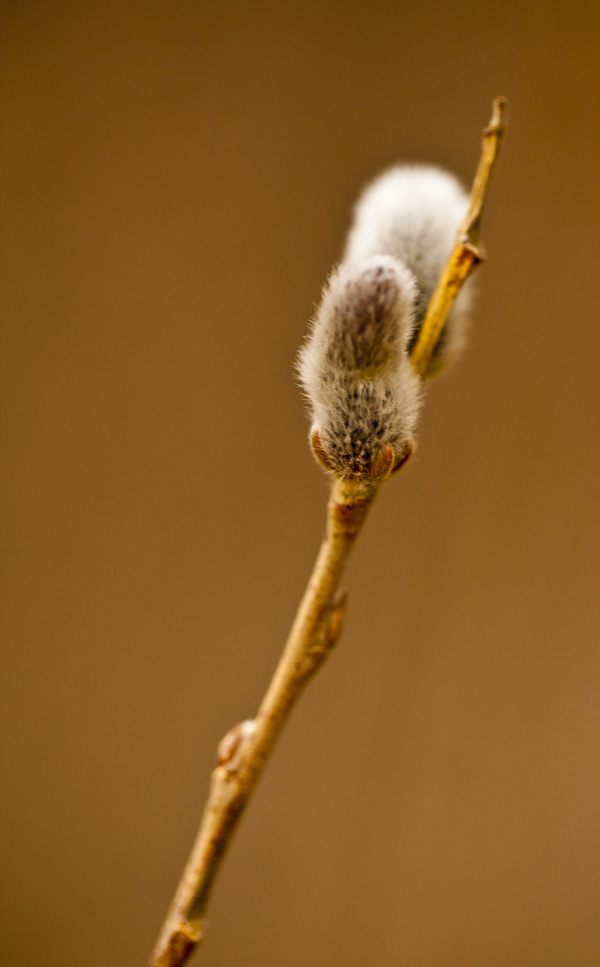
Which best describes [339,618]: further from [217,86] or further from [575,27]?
[575,27]

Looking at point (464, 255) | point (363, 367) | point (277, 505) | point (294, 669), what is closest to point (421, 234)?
point (464, 255)

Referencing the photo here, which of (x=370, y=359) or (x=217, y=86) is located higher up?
(x=217, y=86)

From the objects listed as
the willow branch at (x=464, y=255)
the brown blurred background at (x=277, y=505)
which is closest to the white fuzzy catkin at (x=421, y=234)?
the willow branch at (x=464, y=255)

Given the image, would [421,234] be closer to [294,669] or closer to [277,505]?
[294,669]

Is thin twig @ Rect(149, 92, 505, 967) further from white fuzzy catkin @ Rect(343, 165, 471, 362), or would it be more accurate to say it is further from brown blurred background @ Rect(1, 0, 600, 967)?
brown blurred background @ Rect(1, 0, 600, 967)

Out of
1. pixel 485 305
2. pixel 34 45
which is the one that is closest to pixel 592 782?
pixel 485 305

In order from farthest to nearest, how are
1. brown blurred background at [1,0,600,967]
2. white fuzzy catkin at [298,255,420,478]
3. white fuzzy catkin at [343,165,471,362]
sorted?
brown blurred background at [1,0,600,967] → white fuzzy catkin at [343,165,471,362] → white fuzzy catkin at [298,255,420,478]

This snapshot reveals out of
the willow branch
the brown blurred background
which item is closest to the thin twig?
the willow branch

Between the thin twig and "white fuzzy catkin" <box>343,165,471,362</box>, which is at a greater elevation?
"white fuzzy catkin" <box>343,165,471,362</box>
